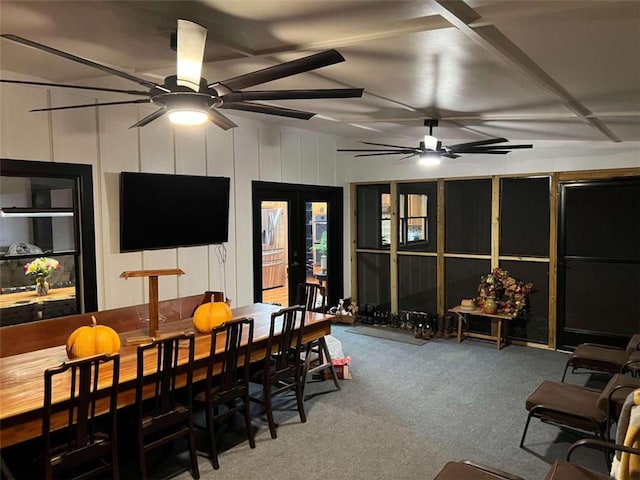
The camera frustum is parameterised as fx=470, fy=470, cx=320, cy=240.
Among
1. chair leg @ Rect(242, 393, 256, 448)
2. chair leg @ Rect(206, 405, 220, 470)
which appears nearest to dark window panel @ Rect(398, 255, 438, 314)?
chair leg @ Rect(242, 393, 256, 448)

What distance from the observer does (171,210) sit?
465 cm

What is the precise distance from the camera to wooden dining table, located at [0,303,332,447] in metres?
2.24

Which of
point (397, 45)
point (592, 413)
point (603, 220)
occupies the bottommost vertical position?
point (592, 413)

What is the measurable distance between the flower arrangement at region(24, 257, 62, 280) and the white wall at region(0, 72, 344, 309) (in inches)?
14.5

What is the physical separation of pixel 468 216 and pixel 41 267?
16.6 ft

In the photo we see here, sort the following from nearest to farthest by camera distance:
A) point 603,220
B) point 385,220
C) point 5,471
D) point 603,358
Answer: point 5,471, point 603,358, point 603,220, point 385,220

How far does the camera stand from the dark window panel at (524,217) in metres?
5.84

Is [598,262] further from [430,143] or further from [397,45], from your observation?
[397,45]

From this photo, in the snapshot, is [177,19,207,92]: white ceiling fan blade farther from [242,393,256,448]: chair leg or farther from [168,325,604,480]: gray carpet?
[168,325,604,480]: gray carpet

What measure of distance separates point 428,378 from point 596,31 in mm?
3636

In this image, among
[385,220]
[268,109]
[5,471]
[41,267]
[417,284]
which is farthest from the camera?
[385,220]

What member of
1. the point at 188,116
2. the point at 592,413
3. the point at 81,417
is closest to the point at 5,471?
the point at 81,417

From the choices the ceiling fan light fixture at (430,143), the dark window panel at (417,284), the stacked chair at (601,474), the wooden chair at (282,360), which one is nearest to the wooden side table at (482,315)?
the dark window panel at (417,284)

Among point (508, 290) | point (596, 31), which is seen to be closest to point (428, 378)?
point (508, 290)
